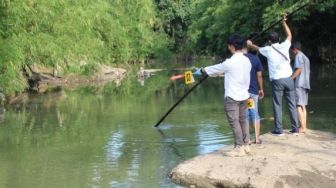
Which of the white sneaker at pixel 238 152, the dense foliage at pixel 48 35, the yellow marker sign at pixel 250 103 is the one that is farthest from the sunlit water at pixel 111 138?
the dense foliage at pixel 48 35

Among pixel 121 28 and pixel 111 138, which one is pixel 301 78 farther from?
pixel 121 28

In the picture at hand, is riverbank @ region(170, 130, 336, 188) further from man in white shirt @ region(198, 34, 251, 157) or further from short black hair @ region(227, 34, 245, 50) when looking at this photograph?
short black hair @ region(227, 34, 245, 50)

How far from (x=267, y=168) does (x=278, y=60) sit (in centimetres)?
248

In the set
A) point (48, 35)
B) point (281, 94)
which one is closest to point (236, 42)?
point (281, 94)

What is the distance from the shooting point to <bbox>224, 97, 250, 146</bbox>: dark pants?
339 inches

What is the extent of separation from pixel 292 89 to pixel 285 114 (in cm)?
599

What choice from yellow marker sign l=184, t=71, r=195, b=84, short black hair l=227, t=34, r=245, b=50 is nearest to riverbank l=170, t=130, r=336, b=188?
yellow marker sign l=184, t=71, r=195, b=84

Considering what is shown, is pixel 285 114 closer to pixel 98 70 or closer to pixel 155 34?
pixel 98 70

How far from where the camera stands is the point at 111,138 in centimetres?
1294

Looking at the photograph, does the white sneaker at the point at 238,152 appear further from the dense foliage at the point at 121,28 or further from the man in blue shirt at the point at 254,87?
the dense foliage at the point at 121,28

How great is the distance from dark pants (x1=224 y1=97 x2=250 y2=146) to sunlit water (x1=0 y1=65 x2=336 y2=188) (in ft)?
3.89

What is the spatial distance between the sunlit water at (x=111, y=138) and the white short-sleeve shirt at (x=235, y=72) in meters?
1.58

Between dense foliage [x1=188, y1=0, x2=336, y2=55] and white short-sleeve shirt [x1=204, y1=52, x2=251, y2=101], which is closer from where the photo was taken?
white short-sleeve shirt [x1=204, y1=52, x2=251, y2=101]

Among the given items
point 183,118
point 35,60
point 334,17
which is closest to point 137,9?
point 334,17
